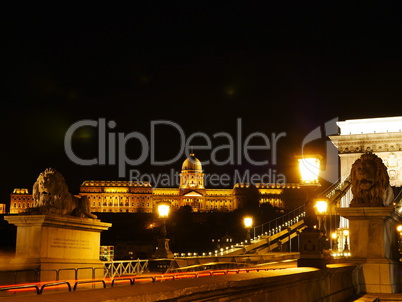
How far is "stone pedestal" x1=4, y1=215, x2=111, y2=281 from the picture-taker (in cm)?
1666

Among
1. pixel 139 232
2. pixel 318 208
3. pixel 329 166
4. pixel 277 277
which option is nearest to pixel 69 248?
pixel 318 208

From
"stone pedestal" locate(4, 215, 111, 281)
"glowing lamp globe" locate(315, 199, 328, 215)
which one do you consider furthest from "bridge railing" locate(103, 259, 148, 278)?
"glowing lamp globe" locate(315, 199, 328, 215)

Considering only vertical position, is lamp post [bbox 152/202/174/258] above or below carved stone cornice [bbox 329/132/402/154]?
below

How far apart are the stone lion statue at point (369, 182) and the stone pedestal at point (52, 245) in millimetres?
7225

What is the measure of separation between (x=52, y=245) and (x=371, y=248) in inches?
334

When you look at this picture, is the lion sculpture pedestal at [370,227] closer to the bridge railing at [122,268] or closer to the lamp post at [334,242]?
the bridge railing at [122,268]

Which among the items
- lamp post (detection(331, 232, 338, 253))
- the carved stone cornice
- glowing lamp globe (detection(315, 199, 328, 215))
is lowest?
lamp post (detection(331, 232, 338, 253))

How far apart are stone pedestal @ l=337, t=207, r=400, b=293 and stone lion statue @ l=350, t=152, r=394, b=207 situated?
0.31 meters

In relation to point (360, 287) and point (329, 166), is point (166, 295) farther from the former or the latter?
point (329, 166)

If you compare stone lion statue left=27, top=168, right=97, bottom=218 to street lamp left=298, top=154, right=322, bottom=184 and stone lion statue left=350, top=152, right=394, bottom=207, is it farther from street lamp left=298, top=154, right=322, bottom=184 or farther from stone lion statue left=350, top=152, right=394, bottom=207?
stone lion statue left=350, top=152, right=394, bottom=207

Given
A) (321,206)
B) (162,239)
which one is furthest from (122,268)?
(321,206)

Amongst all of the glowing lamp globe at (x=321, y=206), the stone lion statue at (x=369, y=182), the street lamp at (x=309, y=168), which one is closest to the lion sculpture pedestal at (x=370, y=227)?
the stone lion statue at (x=369, y=182)

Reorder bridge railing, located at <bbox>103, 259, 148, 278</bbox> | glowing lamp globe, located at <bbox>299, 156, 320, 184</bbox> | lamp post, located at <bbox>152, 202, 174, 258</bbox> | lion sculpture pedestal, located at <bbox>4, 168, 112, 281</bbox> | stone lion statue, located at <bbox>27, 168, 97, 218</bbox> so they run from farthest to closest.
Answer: lamp post, located at <bbox>152, 202, 174, 258</bbox> < bridge railing, located at <bbox>103, 259, 148, 278</bbox> < stone lion statue, located at <bbox>27, 168, 97, 218</bbox> < lion sculpture pedestal, located at <bbox>4, 168, 112, 281</bbox> < glowing lamp globe, located at <bbox>299, 156, 320, 184</bbox>

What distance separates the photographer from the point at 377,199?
51.0 ft
